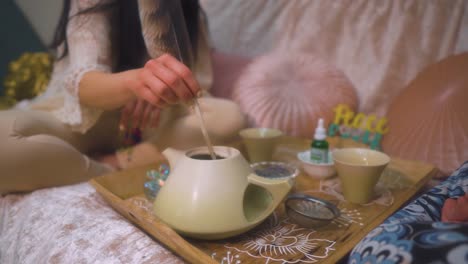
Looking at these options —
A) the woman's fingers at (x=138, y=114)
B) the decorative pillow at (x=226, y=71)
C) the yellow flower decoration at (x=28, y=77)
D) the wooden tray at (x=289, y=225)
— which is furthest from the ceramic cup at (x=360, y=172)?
the yellow flower decoration at (x=28, y=77)

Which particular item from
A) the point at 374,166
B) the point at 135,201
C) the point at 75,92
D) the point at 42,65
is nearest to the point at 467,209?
the point at 374,166

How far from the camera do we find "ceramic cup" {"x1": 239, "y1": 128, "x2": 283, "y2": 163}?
2.12ft

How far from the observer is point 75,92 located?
641 millimetres

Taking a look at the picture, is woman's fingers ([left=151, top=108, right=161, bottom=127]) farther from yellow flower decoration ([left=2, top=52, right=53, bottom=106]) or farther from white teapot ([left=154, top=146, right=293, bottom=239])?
yellow flower decoration ([left=2, top=52, right=53, bottom=106])

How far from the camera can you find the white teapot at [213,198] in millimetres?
376

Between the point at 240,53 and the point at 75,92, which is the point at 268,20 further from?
the point at 75,92

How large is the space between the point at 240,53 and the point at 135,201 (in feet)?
2.45

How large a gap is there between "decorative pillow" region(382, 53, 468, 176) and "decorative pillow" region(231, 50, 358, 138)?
6.2 inches

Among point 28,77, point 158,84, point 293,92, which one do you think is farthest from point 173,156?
point 28,77

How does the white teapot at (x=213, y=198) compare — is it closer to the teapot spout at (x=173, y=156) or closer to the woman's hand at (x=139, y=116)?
the teapot spout at (x=173, y=156)

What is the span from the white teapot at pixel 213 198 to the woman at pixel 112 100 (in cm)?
10

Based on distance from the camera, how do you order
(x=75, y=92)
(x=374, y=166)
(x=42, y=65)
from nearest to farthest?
(x=374, y=166) → (x=75, y=92) → (x=42, y=65)

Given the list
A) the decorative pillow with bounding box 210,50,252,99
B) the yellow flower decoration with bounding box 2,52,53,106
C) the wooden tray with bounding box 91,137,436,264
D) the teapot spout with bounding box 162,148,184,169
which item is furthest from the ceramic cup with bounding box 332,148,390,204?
the yellow flower decoration with bounding box 2,52,53,106

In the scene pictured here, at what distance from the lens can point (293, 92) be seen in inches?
35.2
